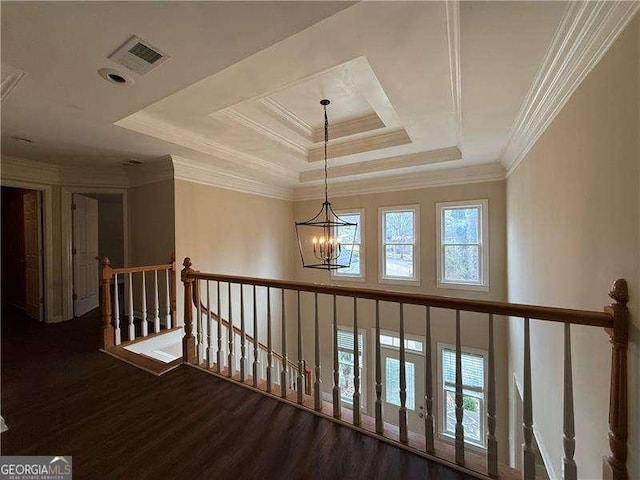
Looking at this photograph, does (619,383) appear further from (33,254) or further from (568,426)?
(33,254)

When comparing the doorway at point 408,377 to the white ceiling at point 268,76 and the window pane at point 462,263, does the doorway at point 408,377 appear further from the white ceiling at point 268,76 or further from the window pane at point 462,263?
the white ceiling at point 268,76

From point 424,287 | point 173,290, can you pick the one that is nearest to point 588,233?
point 424,287

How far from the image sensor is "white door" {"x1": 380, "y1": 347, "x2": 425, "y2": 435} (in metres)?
5.12

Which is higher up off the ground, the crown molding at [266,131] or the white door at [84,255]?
the crown molding at [266,131]

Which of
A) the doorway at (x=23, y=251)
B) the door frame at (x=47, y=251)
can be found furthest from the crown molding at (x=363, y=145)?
the doorway at (x=23, y=251)

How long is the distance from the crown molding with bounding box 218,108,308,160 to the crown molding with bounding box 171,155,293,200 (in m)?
1.25

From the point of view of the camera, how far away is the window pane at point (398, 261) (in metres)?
5.20

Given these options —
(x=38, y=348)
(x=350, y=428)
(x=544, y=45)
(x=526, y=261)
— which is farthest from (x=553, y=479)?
(x=38, y=348)

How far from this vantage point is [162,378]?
2.55m

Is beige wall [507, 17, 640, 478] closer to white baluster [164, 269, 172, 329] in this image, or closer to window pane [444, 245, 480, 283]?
window pane [444, 245, 480, 283]

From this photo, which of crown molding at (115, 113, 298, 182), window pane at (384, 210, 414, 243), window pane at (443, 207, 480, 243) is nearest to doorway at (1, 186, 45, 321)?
crown molding at (115, 113, 298, 182)

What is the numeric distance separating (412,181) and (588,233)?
3609 millimetres

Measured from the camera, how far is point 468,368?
4727 mm

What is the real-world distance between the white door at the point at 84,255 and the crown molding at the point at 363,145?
12.6 ft
